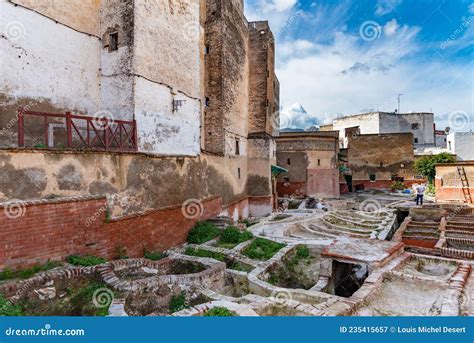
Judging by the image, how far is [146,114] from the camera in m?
10.7

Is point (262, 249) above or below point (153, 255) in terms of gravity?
below

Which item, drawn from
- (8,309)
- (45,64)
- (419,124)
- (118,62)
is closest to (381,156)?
(419,124)

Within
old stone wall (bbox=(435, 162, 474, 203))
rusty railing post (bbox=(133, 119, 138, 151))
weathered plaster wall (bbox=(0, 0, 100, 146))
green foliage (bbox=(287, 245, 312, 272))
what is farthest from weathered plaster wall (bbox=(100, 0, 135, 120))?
old stone wall (bbox=(435, 162, 474, 203))

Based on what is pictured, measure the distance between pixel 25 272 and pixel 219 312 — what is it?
13.8 ft

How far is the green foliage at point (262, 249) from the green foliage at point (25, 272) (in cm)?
574

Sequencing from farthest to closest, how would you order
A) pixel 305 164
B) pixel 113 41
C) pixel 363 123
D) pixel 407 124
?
pixel 407 124, pixel 363 123, pixel 305 164, pixel 113 41

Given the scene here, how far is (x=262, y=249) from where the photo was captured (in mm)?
11273

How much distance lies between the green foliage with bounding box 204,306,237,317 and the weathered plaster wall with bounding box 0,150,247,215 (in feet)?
14.5

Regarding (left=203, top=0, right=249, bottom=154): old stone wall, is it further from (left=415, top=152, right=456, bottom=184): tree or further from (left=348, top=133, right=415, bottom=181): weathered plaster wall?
(left=348, top=133, right=415, bottom=181): weathered plaster wall

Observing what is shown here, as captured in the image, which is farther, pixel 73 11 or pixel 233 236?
pixel 233 236

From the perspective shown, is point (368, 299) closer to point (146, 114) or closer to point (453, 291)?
point (453, 291)

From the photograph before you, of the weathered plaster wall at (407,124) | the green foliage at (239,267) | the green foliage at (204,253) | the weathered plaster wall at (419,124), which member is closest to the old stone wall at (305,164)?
the green foliage at (204,253)

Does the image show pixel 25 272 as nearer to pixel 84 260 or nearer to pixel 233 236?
pixel 84 260

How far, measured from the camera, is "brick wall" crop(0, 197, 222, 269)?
21.7 feet
